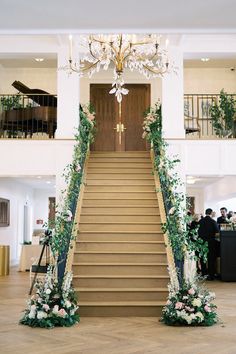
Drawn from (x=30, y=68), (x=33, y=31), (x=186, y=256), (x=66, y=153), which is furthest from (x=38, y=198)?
(x=33, y=31)

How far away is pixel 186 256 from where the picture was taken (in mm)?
7465

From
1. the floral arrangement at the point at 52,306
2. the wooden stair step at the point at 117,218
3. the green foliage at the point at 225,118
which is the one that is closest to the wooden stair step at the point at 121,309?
the floral arrangement at the point at 52,306

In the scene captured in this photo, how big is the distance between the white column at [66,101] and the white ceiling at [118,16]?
797cm

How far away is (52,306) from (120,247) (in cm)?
221

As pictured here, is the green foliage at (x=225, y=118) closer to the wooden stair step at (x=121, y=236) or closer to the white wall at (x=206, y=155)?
the white wall at (x=206, y=155)

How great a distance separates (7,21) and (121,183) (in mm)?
7891

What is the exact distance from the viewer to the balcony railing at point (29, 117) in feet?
38.8

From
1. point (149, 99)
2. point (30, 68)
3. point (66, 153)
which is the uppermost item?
point (30, 68)

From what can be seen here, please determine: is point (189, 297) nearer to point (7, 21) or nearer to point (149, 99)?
point (7, 21)

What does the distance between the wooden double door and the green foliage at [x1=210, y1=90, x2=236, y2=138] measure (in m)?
2.38

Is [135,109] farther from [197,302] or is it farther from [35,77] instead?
[197,302]

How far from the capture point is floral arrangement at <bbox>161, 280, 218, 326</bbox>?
6.67 metres

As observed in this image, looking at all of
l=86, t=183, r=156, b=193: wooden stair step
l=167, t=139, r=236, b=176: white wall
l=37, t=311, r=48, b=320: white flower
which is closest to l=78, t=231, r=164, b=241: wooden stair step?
l=86, t=183, r=156, b=193: wooden stair step

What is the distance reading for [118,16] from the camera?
3246mm
